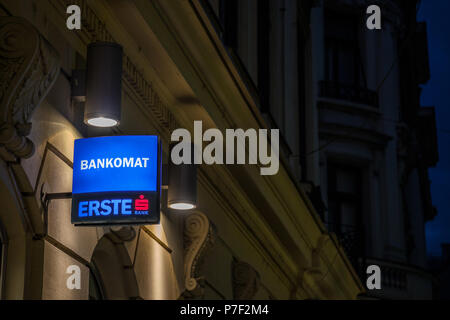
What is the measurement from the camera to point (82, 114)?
8.60 meters

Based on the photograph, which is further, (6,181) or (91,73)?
(91,73)

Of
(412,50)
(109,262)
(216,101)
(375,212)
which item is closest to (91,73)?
(109,262)

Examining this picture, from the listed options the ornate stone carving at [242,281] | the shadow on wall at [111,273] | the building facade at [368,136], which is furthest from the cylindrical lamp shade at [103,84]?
the building facade at [368,136]

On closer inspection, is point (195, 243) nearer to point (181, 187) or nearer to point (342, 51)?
point (181, 187)

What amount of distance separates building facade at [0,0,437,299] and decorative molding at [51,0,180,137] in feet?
0.07

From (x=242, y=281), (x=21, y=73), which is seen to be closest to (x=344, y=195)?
(x=242, y=281)

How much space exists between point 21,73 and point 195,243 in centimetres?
448

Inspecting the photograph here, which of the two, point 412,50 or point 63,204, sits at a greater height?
point 412,50

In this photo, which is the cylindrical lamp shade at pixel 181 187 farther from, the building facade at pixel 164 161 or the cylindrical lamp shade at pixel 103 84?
the cylindrical lamp shade at pixel 103 84

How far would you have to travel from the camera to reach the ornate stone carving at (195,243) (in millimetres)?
11109

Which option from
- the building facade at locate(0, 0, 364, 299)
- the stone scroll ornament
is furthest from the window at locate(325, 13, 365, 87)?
the stone scroll ornament

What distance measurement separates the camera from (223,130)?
1189cm

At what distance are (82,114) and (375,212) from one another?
719 inches

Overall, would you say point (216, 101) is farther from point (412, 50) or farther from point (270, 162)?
point (412, 50)
